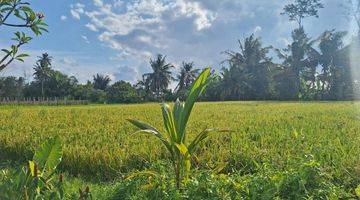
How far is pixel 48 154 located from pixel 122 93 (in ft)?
139

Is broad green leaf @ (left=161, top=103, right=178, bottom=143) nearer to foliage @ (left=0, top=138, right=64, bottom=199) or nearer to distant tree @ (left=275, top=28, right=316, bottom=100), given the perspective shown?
foliage @ (left=0, top=138, right=64, bottom=199)

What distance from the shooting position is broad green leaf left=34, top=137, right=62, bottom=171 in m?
3.46

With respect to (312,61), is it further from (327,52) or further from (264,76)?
(264,76)

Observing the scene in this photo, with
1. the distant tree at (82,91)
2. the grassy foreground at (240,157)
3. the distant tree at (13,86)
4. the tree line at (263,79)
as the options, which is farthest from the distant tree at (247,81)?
the grassy foreground at (240,157)

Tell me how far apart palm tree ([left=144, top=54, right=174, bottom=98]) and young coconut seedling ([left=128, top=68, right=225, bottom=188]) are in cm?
4730

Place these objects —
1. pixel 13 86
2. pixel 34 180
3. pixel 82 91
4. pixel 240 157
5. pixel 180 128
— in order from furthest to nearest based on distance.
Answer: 1. pixel 13 86
2. pixel 82 91
3. pixel 240 157
4. pixel 180 128
5. pixel 34 180

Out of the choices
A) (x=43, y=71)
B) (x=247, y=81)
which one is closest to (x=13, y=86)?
(x=43, y=71)

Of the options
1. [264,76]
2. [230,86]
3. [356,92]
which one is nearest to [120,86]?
[230,86]

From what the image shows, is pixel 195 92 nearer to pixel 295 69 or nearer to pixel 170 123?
pixel 170 123

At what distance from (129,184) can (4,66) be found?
203 cm

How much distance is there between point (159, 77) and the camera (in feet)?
169

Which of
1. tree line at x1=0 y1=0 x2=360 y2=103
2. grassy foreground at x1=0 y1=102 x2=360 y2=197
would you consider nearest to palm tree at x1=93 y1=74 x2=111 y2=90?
tree line at x1=0 y1=0 x2=360 y2=103

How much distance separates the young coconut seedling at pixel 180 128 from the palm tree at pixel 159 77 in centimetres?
4730

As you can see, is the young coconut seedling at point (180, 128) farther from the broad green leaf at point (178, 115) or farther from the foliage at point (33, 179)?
the foliage at point (33, 179)
